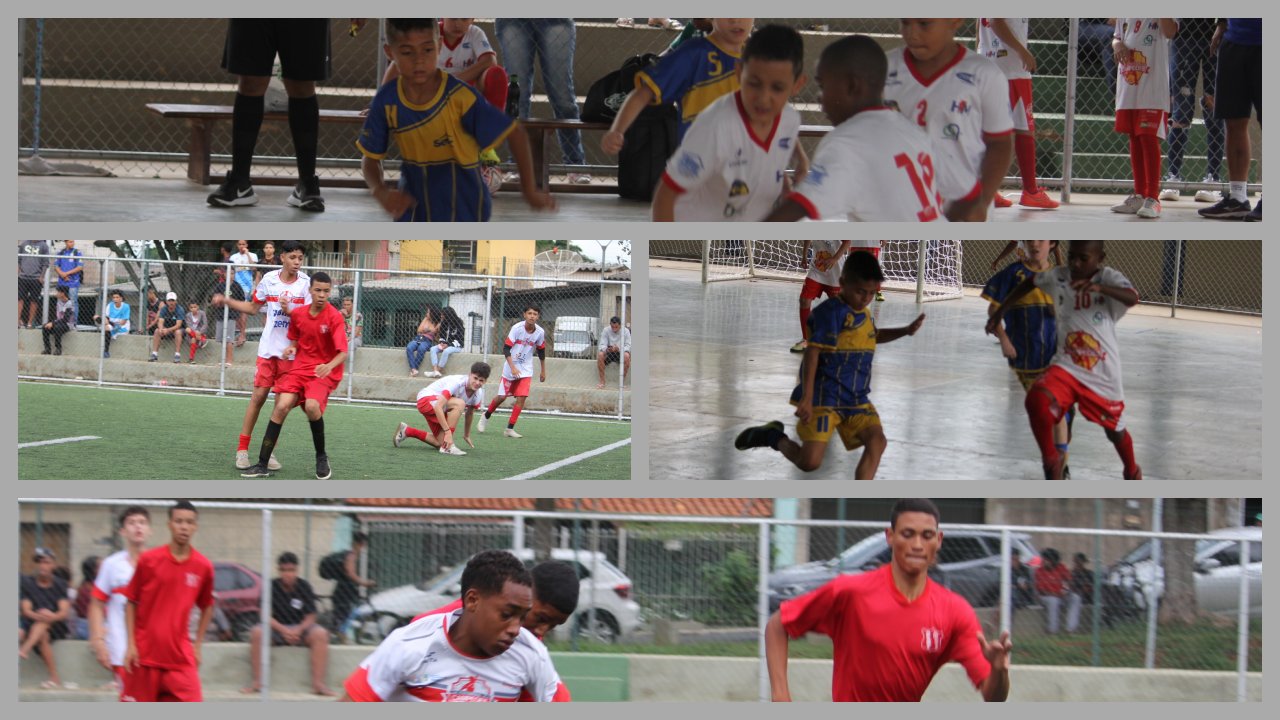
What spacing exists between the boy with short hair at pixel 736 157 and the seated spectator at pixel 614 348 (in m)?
7.08

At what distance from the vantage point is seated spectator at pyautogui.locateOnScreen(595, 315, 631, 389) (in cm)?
1057

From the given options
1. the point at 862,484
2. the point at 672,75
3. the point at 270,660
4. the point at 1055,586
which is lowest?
the point at 270,660

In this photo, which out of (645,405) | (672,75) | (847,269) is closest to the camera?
(645,405)

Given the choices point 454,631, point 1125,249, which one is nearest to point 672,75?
point 454,631

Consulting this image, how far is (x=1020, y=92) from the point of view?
201 inches

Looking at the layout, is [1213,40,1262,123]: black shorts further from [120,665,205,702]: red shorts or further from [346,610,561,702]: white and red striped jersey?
[120,665,205,702]: red shorts

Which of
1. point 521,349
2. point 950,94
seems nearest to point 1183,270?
point 521,349

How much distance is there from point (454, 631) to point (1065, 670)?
143 inches

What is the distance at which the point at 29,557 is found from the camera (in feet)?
16.8

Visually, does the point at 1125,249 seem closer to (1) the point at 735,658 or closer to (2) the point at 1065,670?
(2) the point at 1065,670

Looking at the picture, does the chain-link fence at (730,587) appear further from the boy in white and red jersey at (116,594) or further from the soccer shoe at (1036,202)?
the soccer shoe at (1036,202)

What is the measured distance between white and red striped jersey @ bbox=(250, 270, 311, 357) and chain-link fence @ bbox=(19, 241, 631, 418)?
453 centimetres

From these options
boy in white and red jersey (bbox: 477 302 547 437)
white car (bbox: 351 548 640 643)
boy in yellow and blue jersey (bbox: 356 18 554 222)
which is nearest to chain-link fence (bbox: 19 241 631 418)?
boy in white and red jersey (bbox: 477 302 547 437)

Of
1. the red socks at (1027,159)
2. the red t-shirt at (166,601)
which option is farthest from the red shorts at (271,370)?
the red socks at (1027,159)
